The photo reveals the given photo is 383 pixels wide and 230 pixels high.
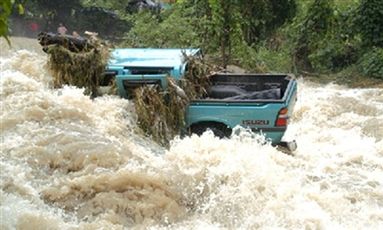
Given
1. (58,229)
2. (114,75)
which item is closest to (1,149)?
(58,229)

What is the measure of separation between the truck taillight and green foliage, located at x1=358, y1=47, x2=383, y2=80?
7.10m

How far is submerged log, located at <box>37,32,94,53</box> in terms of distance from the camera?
822 cm

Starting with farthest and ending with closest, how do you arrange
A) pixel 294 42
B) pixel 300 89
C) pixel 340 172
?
pixel 294 42, pixel 300 89, pixel 340 172

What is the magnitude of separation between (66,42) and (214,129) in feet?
7.86

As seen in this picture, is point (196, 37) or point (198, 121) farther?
point (196, 37)

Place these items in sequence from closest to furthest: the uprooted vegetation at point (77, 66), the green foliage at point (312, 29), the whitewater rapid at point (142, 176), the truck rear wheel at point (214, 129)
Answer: the whitewater rapid at point (142, 176) → the truck rear wheel at point (214, 129) → the uprooted vegetation at point (77, 66) → the green foliage at point (312, 29)

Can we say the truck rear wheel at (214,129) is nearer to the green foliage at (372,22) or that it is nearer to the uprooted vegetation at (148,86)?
the uprooted vegetation at (148,86)

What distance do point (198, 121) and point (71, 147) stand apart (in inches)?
78.9

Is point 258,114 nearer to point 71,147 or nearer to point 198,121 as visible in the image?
point 198,121

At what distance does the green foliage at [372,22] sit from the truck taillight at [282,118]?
27.8 ft

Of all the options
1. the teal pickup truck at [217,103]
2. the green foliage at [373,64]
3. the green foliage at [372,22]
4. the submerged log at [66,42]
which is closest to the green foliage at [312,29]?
the green foliage at [372,22]

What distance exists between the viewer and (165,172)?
252 inches

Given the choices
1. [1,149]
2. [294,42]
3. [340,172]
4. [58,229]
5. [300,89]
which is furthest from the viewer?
[294,42]

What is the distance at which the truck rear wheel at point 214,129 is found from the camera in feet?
25.7
